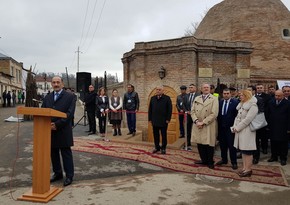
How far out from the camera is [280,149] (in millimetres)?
7840

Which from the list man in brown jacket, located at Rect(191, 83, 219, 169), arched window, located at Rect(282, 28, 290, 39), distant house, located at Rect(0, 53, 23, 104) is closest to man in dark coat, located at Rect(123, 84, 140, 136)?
man in brown jacket, located at Rect(191, 83, 219, 169)

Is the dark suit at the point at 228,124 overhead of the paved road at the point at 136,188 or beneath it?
overhead

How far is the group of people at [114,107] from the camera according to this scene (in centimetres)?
1125

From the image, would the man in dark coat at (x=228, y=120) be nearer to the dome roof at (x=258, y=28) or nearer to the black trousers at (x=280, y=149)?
the black trousers at (x=280, y=149)

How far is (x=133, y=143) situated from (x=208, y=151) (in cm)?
342

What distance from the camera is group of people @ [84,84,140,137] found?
11.2 metres

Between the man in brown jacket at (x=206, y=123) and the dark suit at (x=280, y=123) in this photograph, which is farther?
the dark suit at (x=280, y=123)

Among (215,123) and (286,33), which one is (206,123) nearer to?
(215,123)

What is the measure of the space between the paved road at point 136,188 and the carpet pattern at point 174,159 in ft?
0.97

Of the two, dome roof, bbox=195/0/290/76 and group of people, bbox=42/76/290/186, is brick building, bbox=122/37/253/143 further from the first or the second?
group of people, bbox=42/76/290/186

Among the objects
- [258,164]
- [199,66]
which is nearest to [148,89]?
[199,66]

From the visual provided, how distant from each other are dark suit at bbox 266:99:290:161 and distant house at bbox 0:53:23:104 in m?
35.8

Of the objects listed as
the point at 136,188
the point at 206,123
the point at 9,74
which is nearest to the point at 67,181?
the point at 136,188

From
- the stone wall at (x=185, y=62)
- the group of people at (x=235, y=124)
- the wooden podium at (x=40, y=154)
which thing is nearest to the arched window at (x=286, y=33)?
the stone wall at (x=185, y=62)
